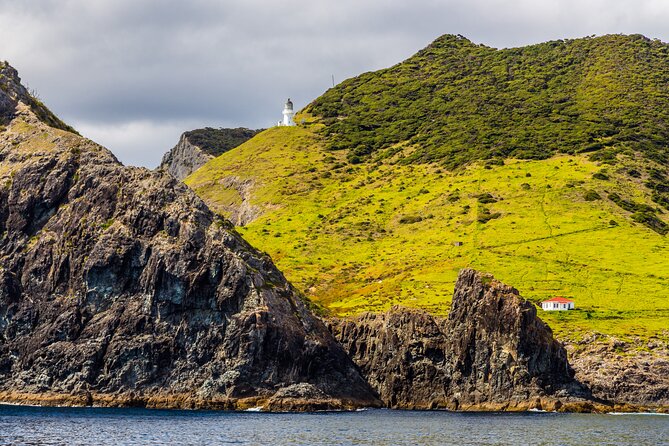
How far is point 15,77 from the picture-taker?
169 metres

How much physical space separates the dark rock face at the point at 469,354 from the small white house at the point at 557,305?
24.5 meters

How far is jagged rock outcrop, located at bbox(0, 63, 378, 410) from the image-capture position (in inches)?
5054

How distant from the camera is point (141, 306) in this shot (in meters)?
133

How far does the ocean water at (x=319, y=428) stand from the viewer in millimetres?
85688

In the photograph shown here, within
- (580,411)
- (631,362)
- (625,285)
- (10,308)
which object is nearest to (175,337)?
(10,308)

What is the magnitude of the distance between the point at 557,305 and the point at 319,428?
72423 millimetres

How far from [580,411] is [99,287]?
2826 inches

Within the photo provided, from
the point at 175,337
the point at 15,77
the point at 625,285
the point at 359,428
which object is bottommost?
the point at 359,428

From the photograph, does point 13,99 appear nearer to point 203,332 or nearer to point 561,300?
point 203,332

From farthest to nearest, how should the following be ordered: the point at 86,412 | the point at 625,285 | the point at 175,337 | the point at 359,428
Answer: the point at 625,285, the point at 175,337, the point at 86,412, the point at 359,428

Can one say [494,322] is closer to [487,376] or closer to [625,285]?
[487,376]

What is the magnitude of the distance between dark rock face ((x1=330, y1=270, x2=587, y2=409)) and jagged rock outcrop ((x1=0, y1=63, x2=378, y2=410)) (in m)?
5.53

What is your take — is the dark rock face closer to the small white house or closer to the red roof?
the small white house

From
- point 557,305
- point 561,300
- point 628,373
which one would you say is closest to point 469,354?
point 628,373
